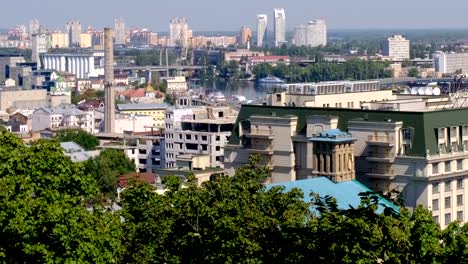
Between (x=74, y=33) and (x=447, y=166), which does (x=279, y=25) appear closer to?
(x=74, y=33)

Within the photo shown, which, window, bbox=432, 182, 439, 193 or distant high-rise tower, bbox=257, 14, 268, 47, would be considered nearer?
window, bbox=432, 182, 439, 193

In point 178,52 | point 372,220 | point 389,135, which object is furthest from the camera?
point 178,52

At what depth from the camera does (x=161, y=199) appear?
9.09m

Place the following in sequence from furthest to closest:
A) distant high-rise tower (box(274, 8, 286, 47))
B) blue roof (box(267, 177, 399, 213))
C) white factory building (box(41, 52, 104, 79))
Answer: distant high-rise tower (box(274, 8, 286, 47)) < white factory building (box(41, 52, 104, 79)) < blue roof (box(267, 177, 399, 213))

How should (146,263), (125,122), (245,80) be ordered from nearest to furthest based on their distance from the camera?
(146,263) → (125,122) → (245,80)

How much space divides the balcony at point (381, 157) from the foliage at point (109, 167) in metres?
6.47

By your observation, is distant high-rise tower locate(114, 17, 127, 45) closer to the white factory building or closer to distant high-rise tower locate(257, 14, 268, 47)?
distant high-rise tower locate(257, 14, 268, 47)

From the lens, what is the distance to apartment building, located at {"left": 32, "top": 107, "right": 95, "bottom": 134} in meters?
36.0

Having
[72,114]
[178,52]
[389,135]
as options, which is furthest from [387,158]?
[178,52]

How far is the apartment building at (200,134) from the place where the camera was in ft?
77.5

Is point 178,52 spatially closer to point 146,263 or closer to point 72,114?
point 72,114

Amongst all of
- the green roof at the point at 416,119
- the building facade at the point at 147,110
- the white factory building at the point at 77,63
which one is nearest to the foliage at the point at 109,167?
the green roof at the point at 416,119

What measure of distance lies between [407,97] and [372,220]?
9637 millimetres

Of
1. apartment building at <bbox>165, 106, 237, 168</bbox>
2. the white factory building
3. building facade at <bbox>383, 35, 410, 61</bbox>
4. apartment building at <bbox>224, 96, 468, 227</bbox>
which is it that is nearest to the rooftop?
apartment building at <bbox>165, 106, 237, 168</bbox>
